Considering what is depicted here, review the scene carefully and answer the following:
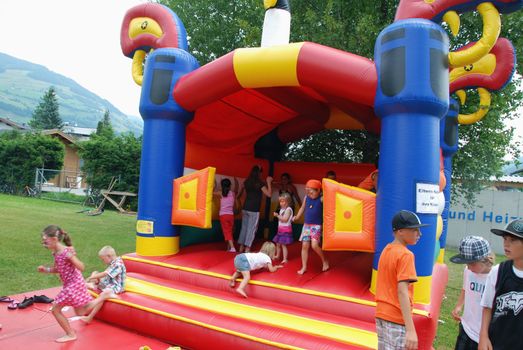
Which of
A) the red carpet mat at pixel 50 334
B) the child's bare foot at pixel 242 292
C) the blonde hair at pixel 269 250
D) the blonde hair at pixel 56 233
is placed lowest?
the red carpet mat at pixel 50 334

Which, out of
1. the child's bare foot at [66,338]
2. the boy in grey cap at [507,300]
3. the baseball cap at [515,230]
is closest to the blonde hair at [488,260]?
the boy in grey cap at [507,300]

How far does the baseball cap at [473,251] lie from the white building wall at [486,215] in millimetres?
12182

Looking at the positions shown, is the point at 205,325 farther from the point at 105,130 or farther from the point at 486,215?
the point at 105,130

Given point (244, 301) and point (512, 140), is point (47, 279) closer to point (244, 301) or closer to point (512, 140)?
point (244, 301)

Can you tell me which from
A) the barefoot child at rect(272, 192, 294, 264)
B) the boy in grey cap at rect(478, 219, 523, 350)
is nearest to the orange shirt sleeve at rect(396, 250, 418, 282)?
the boy in grey cap at rect(478, 219, 523, 350)

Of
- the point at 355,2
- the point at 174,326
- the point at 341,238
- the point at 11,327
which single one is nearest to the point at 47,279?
the point at 11,327

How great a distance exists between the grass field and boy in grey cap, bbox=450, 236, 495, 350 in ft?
4.99

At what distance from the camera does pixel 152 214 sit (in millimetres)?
4707

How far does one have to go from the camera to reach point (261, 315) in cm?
332

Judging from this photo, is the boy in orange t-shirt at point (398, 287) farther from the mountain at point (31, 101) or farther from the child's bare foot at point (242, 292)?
the mountain at point (31, 101)

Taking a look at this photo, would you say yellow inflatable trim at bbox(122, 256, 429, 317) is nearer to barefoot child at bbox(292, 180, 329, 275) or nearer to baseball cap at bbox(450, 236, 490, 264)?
barefoot child at bbox(292, 180, 329, 275)

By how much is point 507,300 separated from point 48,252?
6483mm

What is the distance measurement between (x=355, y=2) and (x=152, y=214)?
19.6ft

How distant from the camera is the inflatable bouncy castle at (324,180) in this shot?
10.8ft
